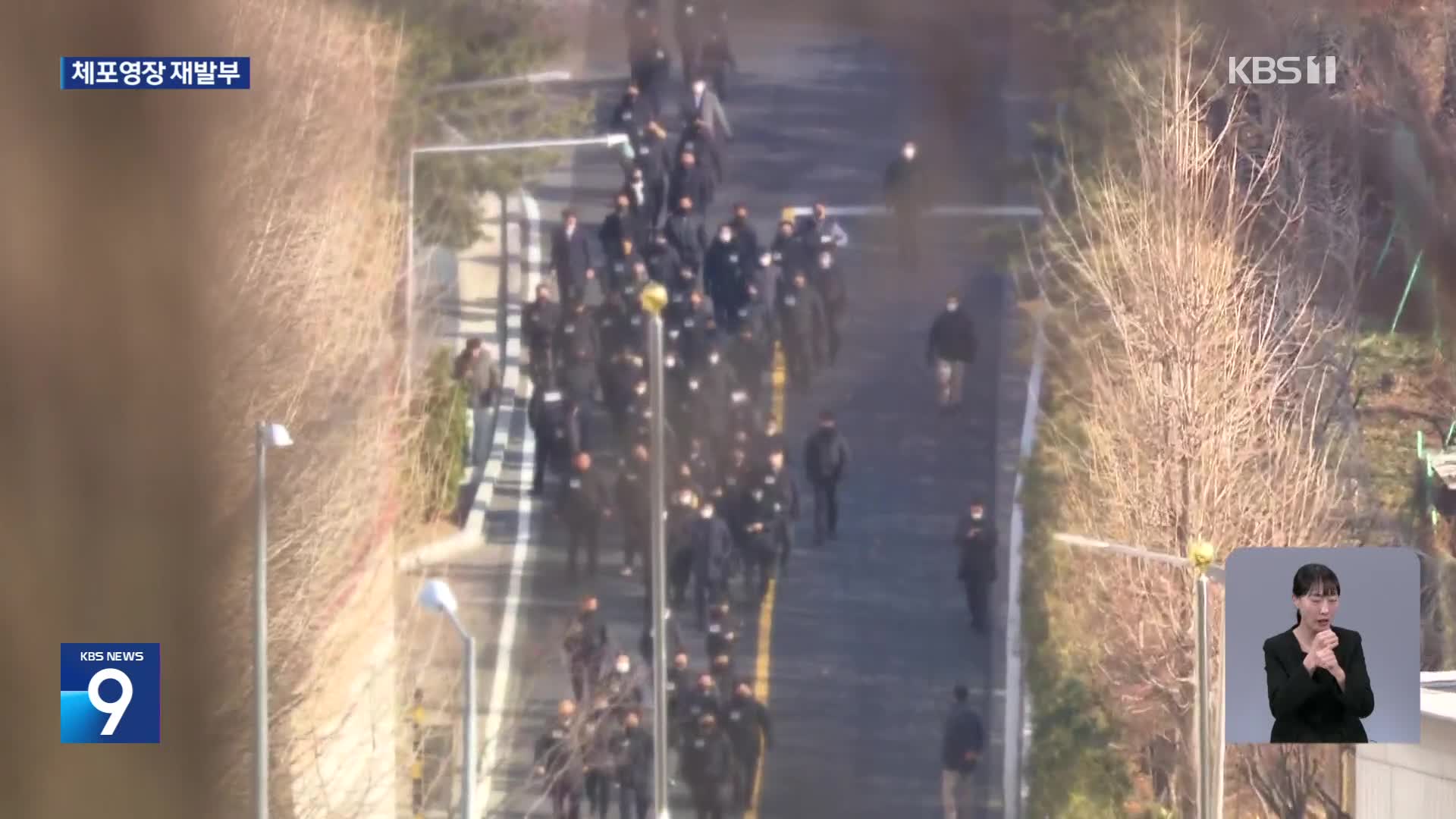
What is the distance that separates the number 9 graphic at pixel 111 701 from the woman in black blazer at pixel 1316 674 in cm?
725

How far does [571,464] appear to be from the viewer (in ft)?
49.7

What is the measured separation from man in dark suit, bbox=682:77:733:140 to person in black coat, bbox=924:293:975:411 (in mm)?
1997

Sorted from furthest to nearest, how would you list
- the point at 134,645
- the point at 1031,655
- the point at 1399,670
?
the point at 1031,655 < the point at 134,645 < the point at 1399,670

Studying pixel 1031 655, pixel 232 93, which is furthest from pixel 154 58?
pixel 1031 655

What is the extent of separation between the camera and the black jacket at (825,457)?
1523cm

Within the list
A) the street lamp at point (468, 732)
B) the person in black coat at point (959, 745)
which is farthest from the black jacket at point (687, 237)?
the person in black coat at point (959, 745)

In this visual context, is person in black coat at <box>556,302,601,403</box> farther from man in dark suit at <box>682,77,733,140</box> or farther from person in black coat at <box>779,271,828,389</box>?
man in dark suit at <box>682,77,733,140</box>

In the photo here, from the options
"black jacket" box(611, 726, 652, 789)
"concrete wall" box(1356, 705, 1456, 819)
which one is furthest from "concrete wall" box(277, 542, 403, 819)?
"concrete wall" box(1356, 705, 1456, 819)

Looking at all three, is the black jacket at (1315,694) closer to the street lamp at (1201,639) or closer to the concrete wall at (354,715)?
the street lamp at (1201,639)

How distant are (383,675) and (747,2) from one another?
209 inches

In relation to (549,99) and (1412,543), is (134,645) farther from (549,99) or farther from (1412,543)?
(1412,543)

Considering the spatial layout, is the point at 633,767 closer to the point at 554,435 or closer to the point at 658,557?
the point at 554,435

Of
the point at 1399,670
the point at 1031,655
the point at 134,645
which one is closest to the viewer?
the point at 1399,670

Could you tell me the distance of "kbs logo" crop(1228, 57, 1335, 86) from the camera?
14.8m
